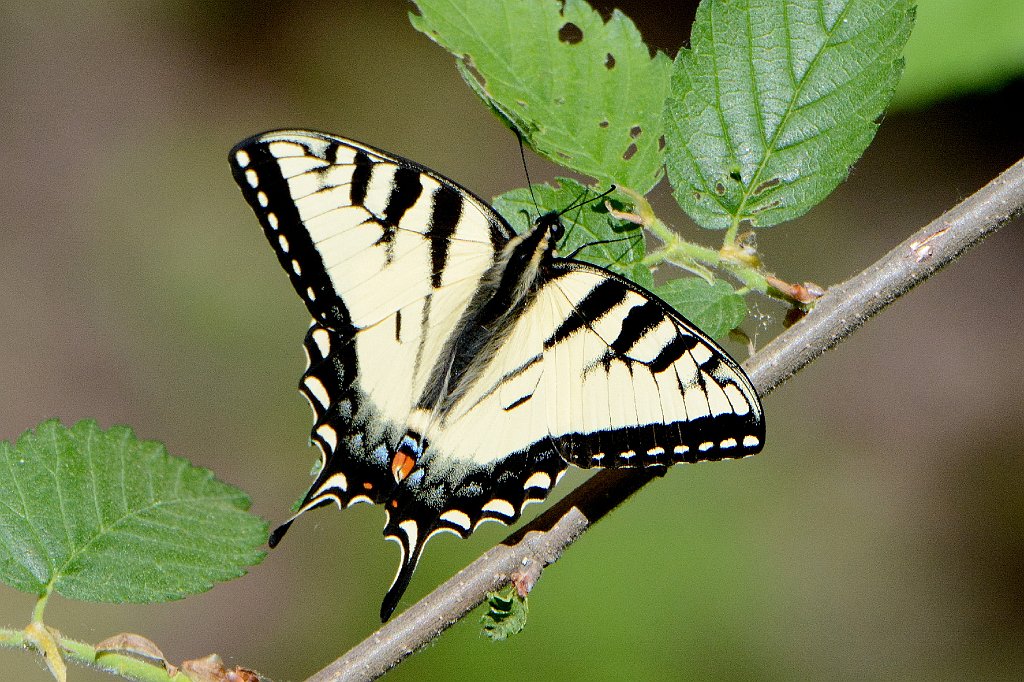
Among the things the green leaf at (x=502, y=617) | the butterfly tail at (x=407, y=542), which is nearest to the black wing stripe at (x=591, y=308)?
the butterfly tail at (x=407, y=542)

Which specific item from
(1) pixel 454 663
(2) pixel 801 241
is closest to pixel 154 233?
(1) pixel 454 663

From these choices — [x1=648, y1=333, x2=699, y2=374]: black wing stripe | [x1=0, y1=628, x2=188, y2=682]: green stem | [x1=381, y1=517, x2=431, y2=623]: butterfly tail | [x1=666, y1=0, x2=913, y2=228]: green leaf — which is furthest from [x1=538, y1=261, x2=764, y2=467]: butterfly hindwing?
[x1=0, y1=628, x2=188, y2=682]: green stem

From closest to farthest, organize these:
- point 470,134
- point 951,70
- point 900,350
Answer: point 951,70 → point 900,350 → point 470,134

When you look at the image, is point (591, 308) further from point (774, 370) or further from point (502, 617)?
point (502, 617)

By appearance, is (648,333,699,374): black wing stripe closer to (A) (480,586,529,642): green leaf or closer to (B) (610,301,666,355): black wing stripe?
(B) (610,301,666,355): black wing stripe

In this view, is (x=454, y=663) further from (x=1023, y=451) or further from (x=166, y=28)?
(x=166, y=28)

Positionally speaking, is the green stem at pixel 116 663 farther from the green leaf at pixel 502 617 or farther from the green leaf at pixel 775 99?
the green leaf at pixel 775 99
